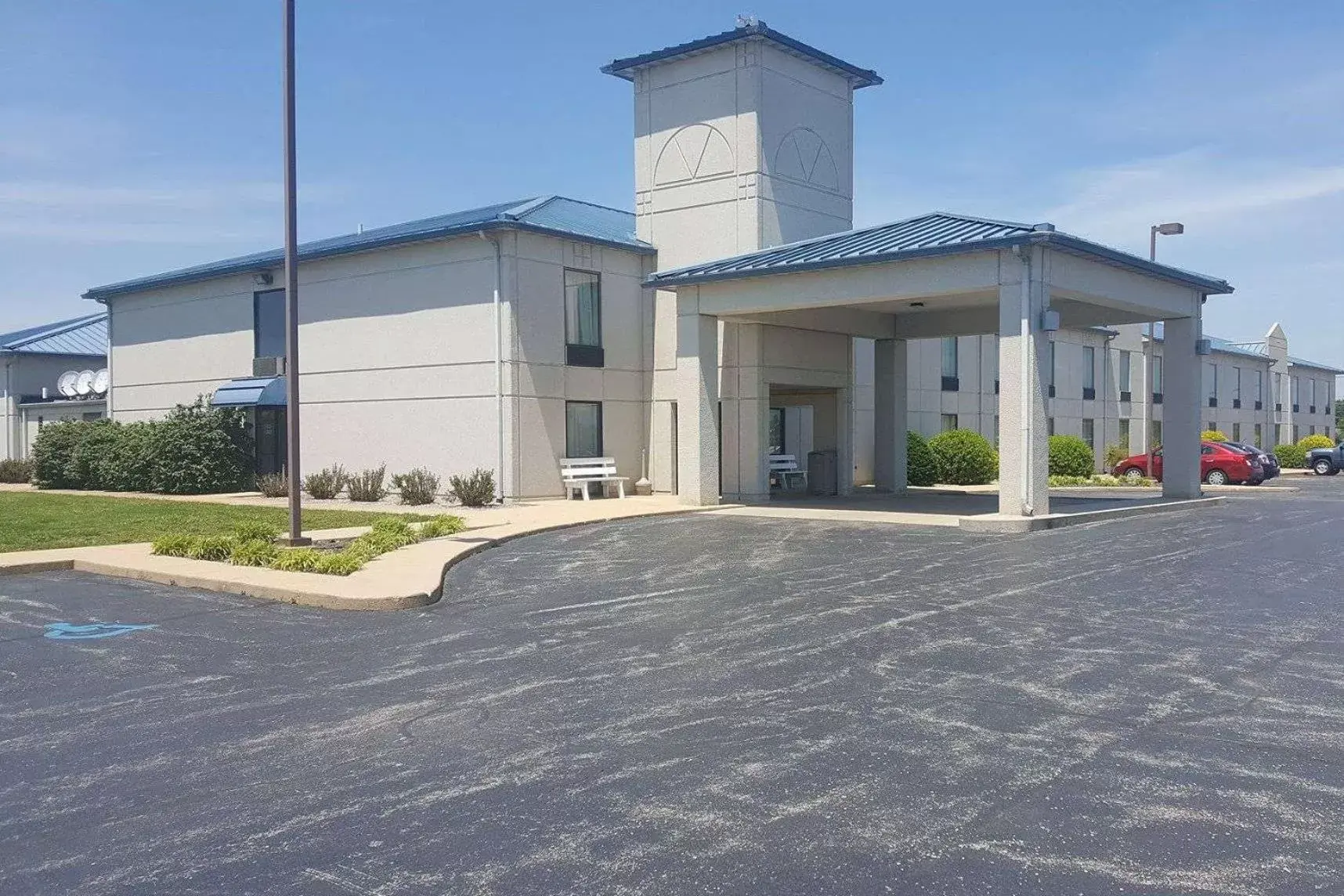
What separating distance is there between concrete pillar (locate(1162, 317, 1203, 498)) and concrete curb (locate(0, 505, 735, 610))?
1609 centimetres

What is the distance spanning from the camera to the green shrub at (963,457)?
33812 mm

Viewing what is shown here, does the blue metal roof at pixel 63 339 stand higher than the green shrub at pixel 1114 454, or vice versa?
the blue metal roof at pixel 63 339

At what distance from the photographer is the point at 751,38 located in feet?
87.0

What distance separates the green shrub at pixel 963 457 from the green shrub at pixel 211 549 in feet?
74.3

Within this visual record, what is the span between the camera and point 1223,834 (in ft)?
16.7

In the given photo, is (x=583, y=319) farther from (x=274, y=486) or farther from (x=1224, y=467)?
(x=1224, y=467)

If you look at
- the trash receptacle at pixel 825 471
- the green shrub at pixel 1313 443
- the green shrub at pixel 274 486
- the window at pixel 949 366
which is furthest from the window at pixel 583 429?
the green shrub at pixel 1313 443

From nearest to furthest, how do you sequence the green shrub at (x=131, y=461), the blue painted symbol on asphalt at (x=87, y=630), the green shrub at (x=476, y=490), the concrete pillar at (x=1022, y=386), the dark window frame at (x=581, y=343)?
1. the blue painted symbol on asphalt at (x=87, y=630)
2. the concrete pillar at (x=1022, y=386)
3. the green shrub at (x=476, y=490)
4. the dark window frame at (x=581, y=343)
5. the green shrub at (x=131, y=461)

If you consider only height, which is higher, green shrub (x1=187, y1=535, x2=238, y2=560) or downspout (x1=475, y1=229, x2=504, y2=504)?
downspout (x1=475, y1=229, x2=504, y2=504)

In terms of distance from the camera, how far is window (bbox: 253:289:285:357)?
31078 millimetres

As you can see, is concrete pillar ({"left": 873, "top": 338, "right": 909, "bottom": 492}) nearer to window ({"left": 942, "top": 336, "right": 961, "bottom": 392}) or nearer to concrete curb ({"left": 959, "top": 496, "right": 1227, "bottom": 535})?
concrete curb ({"left": 959, "top": 496, "right": 1227, "bottom": 535})

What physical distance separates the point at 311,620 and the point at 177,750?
4518 millimetres

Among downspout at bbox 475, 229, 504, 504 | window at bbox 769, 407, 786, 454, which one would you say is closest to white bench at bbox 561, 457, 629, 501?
downspout at bbox 475, 229, 504, 504

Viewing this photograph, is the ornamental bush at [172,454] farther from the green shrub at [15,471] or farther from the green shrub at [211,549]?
the green shrub at [211,549]
